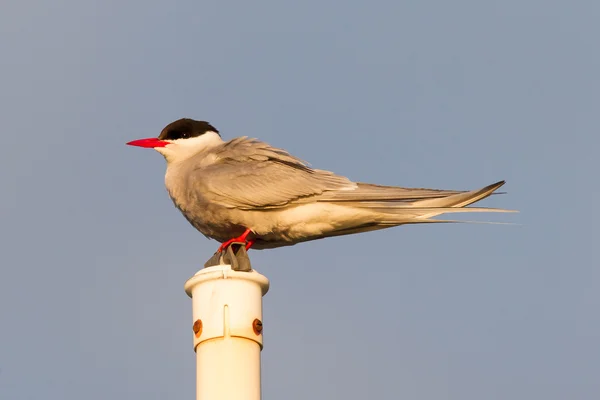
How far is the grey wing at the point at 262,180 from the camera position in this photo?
28.2 ft

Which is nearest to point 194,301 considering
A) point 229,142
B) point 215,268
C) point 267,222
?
point 215,268

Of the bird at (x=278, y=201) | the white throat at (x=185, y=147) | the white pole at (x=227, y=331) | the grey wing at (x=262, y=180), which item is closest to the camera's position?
the white pole at (x=227, y=331)

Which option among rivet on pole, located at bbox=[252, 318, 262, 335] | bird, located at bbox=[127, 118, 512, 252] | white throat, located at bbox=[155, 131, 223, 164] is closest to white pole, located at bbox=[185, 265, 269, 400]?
rivet on pole, located at bbox=[252, 318, 262, 335]

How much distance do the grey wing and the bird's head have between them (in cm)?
56

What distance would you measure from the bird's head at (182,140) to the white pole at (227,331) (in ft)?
10.9

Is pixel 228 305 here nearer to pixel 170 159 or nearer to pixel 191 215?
pixel 191 215

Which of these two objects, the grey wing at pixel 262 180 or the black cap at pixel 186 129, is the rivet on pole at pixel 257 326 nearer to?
the grey wing at pixel 262 180

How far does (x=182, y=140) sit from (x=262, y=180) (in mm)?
1151

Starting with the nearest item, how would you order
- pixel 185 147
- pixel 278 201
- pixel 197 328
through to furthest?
1. pixel 197 328
2. pixel 278 201
3. pixel 185 147

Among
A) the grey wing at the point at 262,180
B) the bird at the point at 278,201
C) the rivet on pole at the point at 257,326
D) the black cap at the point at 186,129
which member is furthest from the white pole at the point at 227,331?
the black cap at the point at 186,129

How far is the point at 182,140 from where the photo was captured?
955 centimetres

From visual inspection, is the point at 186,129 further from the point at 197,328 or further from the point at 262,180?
the point at 197,328

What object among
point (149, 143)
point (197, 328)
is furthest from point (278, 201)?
point (197, 328)

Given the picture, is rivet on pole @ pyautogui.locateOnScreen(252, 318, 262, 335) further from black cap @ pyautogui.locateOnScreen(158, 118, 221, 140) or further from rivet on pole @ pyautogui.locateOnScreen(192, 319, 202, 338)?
black cap @ pyautogui.locateOnScreen(158, 118, 221, 140)
